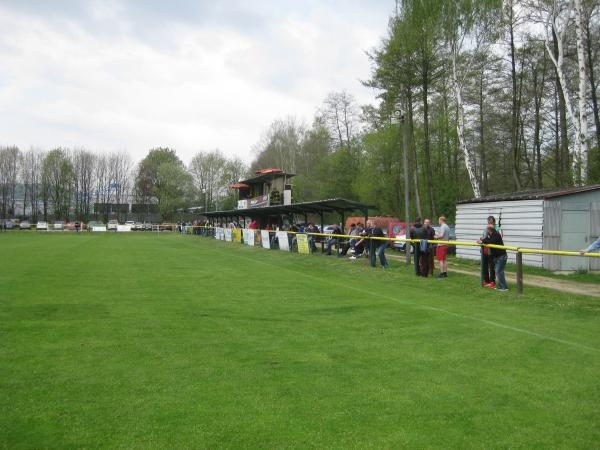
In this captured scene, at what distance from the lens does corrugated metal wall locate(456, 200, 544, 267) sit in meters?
18.2

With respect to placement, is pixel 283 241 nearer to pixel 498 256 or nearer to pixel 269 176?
pixel 498 256

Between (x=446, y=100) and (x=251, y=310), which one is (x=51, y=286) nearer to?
(x=251, y=310)

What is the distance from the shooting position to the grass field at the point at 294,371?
396 cm

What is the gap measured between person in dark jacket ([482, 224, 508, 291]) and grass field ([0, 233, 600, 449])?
1.12 meters

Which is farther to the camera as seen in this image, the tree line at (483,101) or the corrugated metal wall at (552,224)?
the tree line at (483,101)

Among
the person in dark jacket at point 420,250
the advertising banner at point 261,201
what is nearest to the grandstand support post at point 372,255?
the person in dark jacket at point 420,250

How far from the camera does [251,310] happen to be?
9.34m

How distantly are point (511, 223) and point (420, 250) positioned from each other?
6.07 m

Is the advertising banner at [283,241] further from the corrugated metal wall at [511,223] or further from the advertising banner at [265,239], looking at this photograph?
the corrugated metal wall at [511,223]

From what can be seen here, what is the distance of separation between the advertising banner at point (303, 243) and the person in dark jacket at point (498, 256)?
11.7 m

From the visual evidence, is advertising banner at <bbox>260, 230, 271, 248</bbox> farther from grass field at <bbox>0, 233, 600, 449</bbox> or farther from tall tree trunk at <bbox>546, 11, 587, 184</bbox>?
grass field at <bbox>0, 233, 600, 449</bbox>

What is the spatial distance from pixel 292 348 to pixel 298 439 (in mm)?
2738

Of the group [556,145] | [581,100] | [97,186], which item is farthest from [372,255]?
[97,186]

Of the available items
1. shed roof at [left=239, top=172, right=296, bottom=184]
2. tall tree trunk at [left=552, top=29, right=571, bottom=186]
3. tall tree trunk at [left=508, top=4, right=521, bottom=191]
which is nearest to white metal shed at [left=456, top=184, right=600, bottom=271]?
tall tree trunk at [left=552, top=29, right=571, bottom=186]
